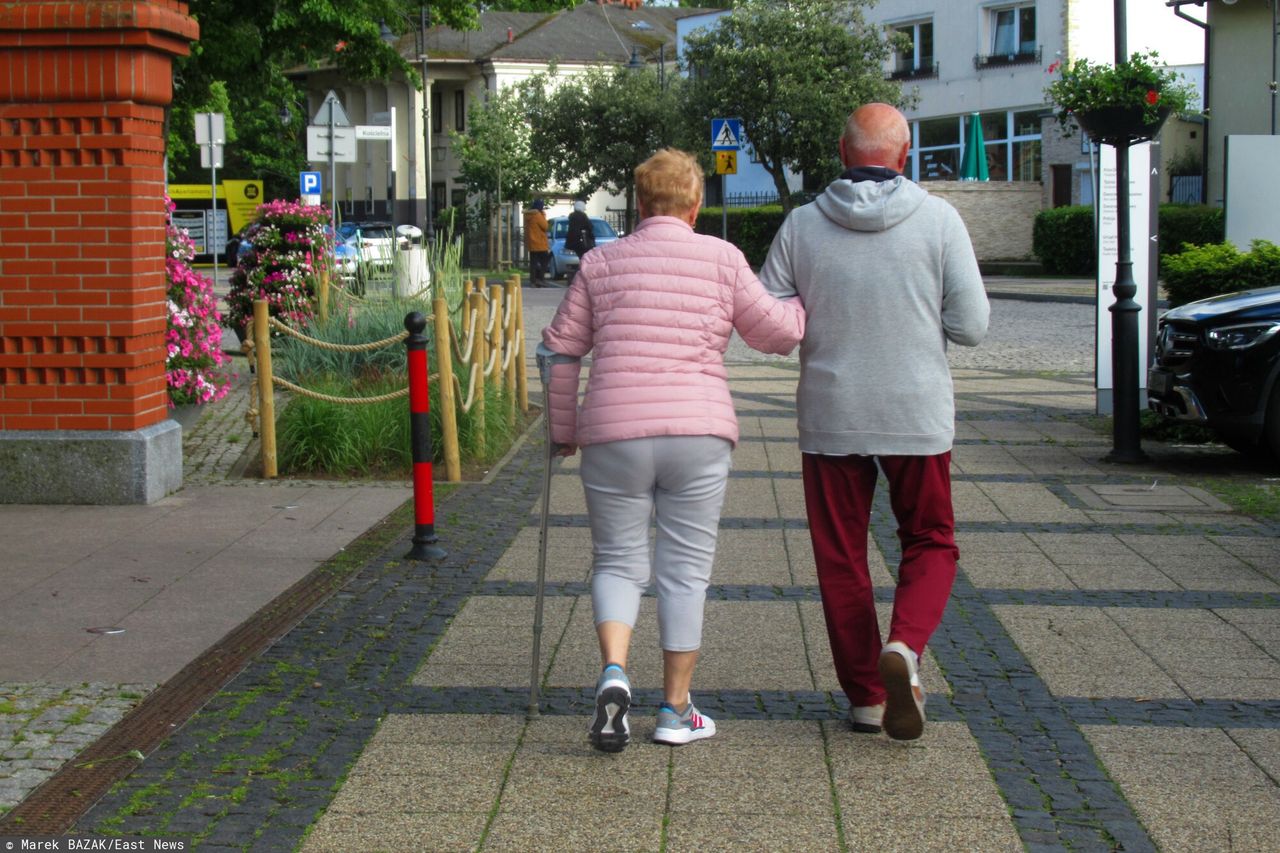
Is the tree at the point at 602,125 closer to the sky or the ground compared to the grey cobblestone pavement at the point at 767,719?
closer to the sky

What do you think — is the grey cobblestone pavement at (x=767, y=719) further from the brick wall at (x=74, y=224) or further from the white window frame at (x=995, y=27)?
the white window frame at (x=995, y=27)

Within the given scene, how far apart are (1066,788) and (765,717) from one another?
1010mm

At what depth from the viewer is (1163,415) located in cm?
1068

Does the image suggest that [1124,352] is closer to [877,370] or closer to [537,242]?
[877,370]

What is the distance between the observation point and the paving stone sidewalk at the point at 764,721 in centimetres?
409

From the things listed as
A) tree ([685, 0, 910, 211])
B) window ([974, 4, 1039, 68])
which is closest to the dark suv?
tree ([685, 0, 910, 211])

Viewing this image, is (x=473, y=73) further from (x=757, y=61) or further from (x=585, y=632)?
(x=585, y=632)

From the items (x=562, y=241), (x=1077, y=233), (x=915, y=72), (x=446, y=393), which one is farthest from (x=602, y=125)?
(x=446, y=393)

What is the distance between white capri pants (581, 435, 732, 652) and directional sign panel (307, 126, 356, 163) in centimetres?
1808

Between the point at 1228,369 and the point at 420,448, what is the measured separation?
17.3 feet

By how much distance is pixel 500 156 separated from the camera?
50625 mm

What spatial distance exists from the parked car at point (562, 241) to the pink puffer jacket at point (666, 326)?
33.0m

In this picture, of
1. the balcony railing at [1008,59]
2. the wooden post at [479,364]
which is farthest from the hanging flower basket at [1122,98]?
the balcony railing at [1008,59]

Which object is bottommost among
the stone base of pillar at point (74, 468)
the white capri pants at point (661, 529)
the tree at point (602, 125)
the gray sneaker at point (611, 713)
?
the gray sneaker at point (611, 713)
